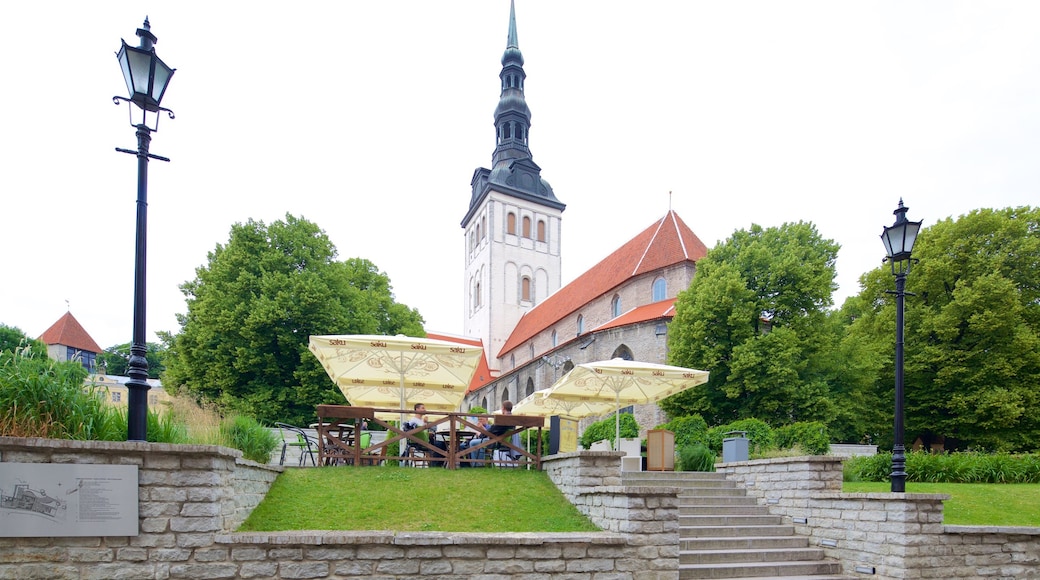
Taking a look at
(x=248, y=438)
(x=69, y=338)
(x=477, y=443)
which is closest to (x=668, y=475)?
(x=477, y=443)

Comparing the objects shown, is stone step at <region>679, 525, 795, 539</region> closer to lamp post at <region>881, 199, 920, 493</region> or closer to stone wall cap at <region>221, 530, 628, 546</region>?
lamp post at <region>881, 199, 920, 493</region>

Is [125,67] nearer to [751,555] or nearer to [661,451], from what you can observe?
[751,555]

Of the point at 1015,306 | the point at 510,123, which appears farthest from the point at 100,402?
the point at 510,123

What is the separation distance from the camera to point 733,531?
338 inches

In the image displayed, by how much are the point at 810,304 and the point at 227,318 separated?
21.1 metres

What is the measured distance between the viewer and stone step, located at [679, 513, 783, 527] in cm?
866

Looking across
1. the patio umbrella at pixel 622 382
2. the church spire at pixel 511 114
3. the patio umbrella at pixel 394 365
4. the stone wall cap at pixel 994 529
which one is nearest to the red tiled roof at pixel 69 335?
the church spire at pixel 511 114

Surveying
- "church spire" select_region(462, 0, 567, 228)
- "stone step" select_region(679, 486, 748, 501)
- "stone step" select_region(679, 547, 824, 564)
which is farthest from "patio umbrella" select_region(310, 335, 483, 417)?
"church spire" select_region(462, 0, 567, 228)

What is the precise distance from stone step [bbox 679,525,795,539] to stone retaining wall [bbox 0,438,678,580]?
182 cm

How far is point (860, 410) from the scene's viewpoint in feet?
74.8

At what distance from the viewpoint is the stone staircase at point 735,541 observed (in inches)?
302

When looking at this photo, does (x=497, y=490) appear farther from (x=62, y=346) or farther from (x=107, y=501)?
(x=62, y=346)

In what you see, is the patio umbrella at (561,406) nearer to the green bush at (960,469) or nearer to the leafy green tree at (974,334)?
the green bush at (960,469)

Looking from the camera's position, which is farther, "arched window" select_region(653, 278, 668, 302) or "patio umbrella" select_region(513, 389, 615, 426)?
"arched window" select_region(653, 278, 668, 302)
